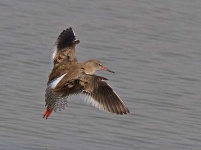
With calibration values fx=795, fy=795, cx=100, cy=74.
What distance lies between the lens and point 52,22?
16328 mm

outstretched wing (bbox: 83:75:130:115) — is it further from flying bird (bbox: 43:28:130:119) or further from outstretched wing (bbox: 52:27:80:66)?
outstretched wing (bbox: 52:27:80:66)

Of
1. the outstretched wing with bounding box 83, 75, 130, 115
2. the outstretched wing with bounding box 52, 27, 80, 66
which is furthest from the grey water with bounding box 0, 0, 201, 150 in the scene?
the outstretched wing with bounding box 52, 27, 80, 66

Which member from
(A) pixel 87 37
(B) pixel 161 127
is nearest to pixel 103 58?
(A) pixel 87 37

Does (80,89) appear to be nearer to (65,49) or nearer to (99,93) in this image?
(99,93)

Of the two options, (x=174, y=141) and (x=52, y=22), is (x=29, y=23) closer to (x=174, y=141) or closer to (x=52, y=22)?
(x=52, y=22)

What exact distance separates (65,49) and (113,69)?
2590mm

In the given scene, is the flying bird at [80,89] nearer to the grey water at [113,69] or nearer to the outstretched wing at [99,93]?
the outstretched wing at [99,93]

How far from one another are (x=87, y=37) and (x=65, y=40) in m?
3.81

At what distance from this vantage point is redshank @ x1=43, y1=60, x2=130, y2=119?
1006 centimetres

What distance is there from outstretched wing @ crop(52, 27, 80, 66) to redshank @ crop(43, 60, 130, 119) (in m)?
0.79

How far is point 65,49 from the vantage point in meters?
11.5

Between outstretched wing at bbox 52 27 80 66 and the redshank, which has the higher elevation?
outstretched wing at bbox 52 27 80 66

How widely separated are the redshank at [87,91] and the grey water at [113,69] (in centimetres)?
17

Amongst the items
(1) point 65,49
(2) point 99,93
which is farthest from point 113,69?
(2) point 99,93
